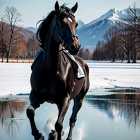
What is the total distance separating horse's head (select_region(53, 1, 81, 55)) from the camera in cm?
411

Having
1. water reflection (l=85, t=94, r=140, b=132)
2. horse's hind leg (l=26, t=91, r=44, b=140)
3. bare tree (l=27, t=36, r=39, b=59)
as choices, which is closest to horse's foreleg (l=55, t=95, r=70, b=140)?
horse's hind leg (l=26, t=91, r=44, b=140)

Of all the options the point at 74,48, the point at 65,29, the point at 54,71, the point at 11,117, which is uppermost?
the point at 65,29

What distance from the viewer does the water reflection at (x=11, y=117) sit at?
5.97m

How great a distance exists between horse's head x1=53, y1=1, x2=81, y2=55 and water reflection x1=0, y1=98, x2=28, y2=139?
93.6 inches

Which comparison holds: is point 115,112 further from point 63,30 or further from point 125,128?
point 63,30

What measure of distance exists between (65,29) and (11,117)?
4003 mm

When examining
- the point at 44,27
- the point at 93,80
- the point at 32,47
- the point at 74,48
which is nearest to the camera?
the point at 74,48

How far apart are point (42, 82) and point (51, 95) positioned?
30cm

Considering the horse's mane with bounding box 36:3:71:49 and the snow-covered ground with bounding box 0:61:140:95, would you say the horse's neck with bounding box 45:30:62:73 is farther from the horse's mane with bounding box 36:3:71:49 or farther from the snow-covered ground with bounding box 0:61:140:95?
the snow-covered ground with bounding box 0:61:140:95

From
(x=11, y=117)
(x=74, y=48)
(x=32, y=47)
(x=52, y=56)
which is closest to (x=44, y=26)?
(x=52, y=56)

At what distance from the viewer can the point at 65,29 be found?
4.32 metres

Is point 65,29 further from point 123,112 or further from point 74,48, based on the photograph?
point 123,112

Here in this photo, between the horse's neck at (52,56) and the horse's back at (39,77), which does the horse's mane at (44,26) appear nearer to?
the horse's neck at (52,56)

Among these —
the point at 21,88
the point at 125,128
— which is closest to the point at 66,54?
the point at 125,128
